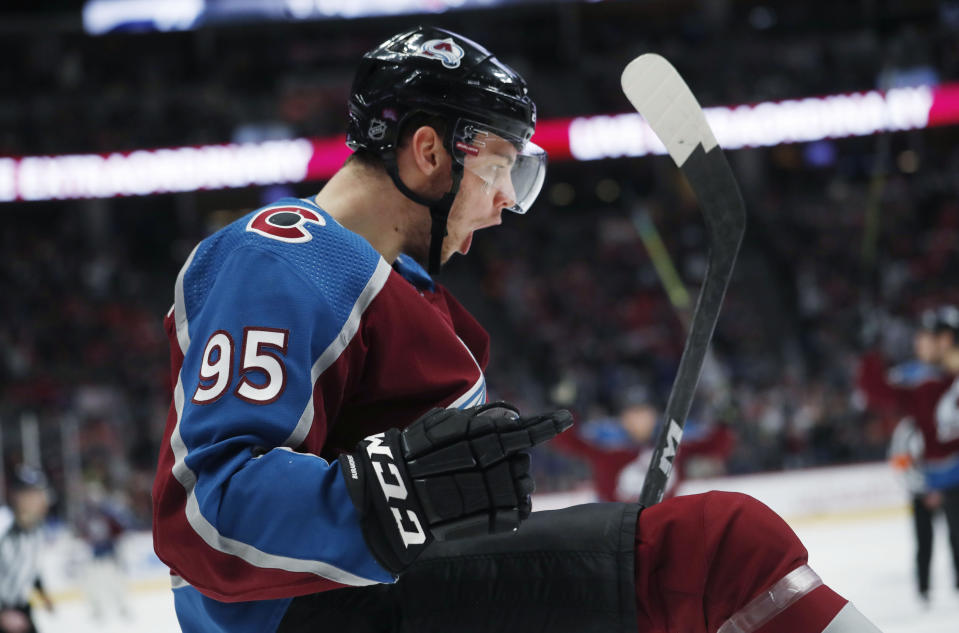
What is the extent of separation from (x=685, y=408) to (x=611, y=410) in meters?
9.82

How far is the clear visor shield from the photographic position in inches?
56.9

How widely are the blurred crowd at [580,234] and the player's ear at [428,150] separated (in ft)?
24.3

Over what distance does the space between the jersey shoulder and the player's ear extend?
21 cm

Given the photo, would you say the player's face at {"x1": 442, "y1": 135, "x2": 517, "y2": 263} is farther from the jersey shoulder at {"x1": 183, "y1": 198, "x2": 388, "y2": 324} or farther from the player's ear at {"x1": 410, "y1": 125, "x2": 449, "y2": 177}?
the jersey shoulder at {"x1": 183, "y1": 198, "x2": 388, "y2": 324}

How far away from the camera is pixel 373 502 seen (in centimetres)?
102

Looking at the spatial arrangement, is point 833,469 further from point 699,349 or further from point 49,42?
point 49,42

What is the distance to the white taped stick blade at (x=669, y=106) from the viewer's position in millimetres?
1555

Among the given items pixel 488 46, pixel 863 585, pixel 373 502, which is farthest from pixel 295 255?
pixel 488 46

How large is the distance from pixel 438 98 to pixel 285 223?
1.07 ft

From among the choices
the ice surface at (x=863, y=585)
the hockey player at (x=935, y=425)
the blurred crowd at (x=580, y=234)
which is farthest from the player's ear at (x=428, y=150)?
the blurred crowd at (x=580, y=234)

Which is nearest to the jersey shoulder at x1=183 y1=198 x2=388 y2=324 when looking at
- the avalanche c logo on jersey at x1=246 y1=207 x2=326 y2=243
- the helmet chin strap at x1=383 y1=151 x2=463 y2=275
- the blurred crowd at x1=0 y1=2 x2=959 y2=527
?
the avalanche c logo on jersey at x1=246 y1=207 x2=326 y2=243

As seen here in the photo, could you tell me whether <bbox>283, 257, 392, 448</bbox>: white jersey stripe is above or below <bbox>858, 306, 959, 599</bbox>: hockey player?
above

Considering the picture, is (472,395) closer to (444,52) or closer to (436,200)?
(436,200)

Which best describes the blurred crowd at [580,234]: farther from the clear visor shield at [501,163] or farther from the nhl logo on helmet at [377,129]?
the nhl logo on helmet at [377,129]
